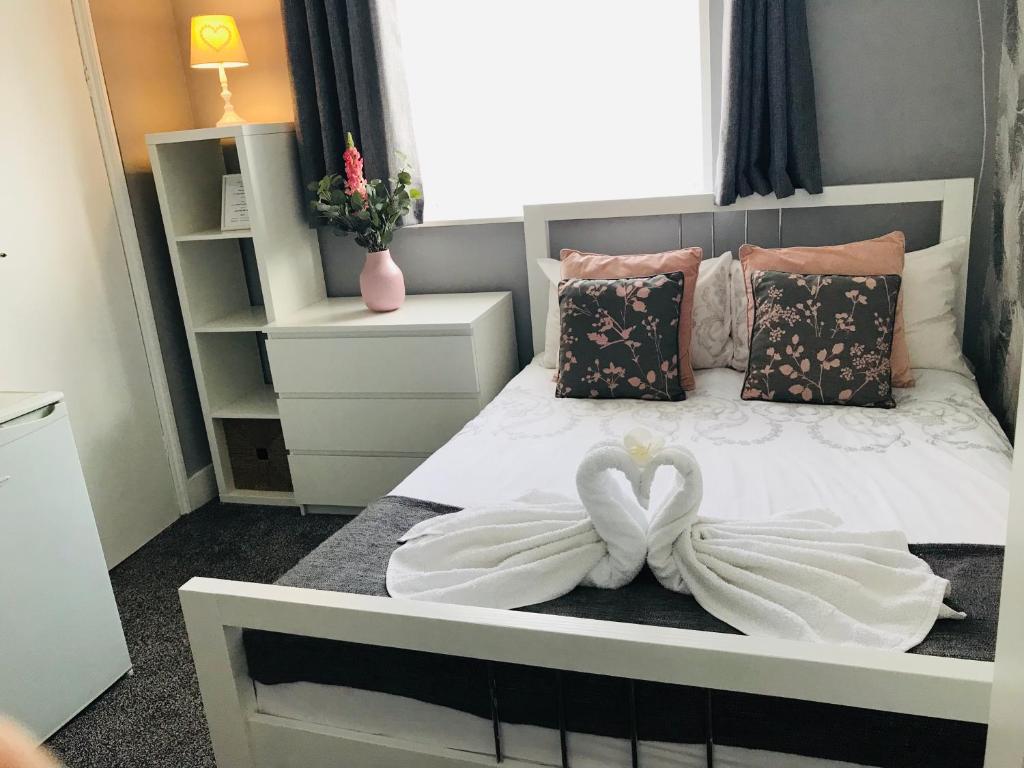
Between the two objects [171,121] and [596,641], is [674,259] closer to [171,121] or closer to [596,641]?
[596,641]

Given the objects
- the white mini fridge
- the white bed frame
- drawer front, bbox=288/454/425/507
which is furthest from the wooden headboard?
the white bed frame

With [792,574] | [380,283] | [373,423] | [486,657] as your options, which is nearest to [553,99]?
[380,283]

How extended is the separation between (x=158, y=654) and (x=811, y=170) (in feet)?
7.72

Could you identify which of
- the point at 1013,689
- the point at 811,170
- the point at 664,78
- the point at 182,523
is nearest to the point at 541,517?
the point at 1013,689

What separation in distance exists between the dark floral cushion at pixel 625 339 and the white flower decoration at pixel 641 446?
3.12 ft

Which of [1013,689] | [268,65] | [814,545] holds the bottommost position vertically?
[814,545]

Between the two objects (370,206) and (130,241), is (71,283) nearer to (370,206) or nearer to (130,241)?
(130,241)

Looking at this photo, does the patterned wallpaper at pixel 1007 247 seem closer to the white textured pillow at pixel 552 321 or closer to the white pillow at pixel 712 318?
the white pillow at pixel 712 318

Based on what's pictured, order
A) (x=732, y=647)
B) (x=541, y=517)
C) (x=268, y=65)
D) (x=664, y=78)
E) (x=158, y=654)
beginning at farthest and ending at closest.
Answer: (x=268, y=65) < (x=664, y=78) < (x=158, y=654) < (x=541, y=517) < (x=732, y=647)

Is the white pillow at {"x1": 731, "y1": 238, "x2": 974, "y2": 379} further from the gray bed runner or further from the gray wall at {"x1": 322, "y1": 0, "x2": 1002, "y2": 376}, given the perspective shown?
the gray bed runner

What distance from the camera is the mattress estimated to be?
1196 mm

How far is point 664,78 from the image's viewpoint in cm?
268

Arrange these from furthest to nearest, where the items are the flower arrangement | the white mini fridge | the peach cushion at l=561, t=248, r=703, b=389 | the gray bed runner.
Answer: the flower arrangement, the peach cushion at l=561, t=248, r=703, b=389, the white mini fridge, the gray bed runner

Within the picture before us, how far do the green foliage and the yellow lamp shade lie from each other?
528 millimetres
